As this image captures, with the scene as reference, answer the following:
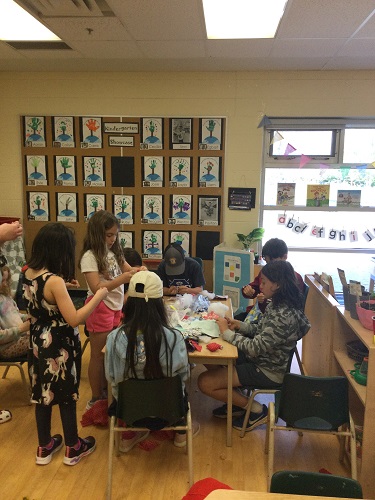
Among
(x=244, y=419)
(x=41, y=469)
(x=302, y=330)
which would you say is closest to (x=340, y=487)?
(x=302, y=330)

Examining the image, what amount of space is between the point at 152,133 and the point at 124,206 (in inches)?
36.0

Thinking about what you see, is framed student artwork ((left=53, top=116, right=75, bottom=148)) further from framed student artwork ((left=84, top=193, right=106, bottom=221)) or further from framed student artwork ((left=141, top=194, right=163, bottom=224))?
framed student artwork ((left=141, top=194, right=163, bottom=224))

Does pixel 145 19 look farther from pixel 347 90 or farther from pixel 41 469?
pixel 41 469

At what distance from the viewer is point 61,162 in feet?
16.2

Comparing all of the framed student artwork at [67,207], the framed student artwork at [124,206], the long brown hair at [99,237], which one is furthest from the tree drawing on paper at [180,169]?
the long brown hair at [99,237]

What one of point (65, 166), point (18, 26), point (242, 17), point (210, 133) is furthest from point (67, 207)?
point (242, 17)

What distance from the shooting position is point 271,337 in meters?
2.45

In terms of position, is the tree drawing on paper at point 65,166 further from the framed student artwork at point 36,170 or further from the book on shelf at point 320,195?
the book on shelf at point 320,195

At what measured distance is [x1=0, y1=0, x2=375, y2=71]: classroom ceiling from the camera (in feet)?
9.66

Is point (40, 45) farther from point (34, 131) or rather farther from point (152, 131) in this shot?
point (152, 131)

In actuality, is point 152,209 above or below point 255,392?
above

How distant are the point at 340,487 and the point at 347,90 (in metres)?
4.32

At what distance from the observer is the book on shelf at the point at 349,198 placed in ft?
15.8

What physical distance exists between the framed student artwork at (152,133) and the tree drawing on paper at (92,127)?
21.7 inches
